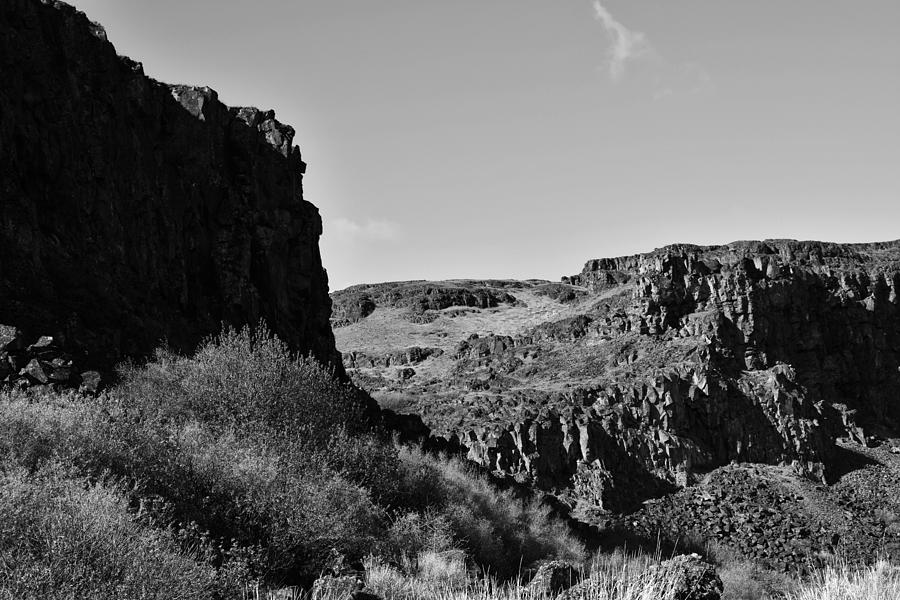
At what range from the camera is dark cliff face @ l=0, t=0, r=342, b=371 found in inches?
1035

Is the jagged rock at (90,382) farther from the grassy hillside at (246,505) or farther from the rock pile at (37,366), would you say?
the grassy hillside at (246,505)

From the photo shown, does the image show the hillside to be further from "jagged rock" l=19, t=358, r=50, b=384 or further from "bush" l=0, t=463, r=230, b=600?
"bush" l=0, t=463, r=230, b=600

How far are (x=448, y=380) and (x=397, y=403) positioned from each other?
37.3 ft

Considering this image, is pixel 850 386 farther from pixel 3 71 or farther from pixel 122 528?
pixel 122 528

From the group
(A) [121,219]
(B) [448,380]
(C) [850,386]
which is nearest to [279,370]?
(A) [121,219]

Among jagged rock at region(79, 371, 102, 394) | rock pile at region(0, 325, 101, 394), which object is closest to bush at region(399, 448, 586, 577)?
jagged rock at region(79, 371, 102, 394)

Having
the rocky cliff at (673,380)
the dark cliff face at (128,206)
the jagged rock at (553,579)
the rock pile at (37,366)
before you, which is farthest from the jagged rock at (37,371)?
the rocky cliff at (673,380)

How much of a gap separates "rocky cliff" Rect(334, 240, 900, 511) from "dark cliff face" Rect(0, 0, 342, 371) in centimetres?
1583

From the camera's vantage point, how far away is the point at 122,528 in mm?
10992

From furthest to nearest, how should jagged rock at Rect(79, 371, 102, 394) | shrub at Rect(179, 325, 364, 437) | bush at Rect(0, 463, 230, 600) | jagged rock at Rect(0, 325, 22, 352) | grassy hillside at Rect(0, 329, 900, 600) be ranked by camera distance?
shrub at Rect(179, 325, 364, 437), jagged rock at Rect(79, 371, 102, 394), jagged rock at Rect(0, 325, 22, 352), grassy hillside at Rect(0, 329, 900, 600), bush at Rect(0, 463, 230, 600)

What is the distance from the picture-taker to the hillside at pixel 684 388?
5959cm

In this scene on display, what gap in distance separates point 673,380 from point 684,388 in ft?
3.48

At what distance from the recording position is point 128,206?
32.0 m

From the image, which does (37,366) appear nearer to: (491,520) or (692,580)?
(491,520)
